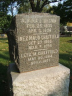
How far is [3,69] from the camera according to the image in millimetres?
3652

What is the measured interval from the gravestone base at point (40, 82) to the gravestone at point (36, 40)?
17 centimetres

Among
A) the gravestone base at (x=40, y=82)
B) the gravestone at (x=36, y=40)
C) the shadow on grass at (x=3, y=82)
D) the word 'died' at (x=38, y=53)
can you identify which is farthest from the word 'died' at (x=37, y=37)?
the shadow on grass at (x=3, y=82)

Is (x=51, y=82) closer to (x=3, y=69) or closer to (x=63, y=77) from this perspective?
(x=63, y=77)

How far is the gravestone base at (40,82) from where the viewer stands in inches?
75.1

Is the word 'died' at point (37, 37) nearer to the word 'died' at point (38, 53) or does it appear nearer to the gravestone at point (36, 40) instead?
the gravestone at point (36, 40)

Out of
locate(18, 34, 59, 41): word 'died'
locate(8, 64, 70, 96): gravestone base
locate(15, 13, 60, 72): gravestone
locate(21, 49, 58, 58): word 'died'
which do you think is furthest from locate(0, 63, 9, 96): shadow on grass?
locate(18, 34, 59, 41): word 'died'

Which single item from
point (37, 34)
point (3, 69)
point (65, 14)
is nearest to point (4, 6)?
point (65, 14)

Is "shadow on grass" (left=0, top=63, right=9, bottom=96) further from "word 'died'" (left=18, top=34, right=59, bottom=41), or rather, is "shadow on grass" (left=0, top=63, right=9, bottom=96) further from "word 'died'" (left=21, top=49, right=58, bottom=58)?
"word 'died'" (left=18, top=34, right=59, bottom=41)

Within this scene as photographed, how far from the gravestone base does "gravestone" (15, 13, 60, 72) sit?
0.17 m

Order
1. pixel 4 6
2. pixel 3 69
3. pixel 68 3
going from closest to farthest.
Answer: pixel 3 69
pixel 68 3
pixel 4 6

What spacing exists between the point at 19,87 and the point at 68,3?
13177 millimetres

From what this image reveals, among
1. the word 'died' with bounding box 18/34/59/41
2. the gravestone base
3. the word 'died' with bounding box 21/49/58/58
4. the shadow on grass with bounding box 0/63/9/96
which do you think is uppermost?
the word 'died' with bounding box 18/34/59/41

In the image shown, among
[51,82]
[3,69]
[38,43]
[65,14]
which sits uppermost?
[65,14]

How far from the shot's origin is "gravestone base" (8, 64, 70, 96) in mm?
1908
